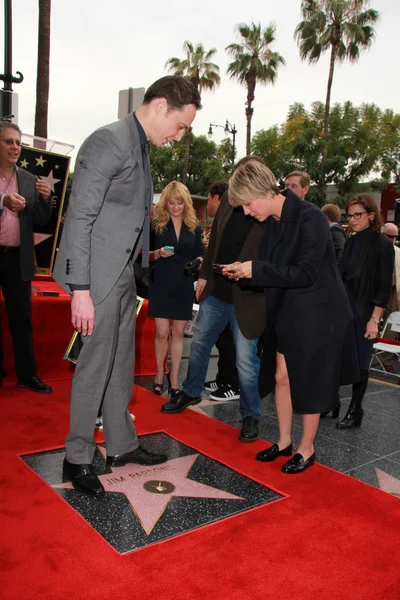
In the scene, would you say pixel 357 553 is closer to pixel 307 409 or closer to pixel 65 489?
pixel 307 409

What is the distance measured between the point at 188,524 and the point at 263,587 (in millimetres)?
582

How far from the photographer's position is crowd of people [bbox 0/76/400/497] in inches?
111

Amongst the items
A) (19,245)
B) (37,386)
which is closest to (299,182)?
(19,245)

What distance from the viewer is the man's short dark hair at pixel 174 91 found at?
9.43ft

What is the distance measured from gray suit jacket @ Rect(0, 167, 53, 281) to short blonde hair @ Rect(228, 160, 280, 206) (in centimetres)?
208

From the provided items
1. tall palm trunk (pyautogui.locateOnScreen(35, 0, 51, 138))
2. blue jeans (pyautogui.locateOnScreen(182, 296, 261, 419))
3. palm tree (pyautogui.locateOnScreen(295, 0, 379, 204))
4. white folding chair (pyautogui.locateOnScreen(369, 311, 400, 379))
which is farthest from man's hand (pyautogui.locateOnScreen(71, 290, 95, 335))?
palm tree (pyautogui.locateOnScreen(295, 0, 379, 204))

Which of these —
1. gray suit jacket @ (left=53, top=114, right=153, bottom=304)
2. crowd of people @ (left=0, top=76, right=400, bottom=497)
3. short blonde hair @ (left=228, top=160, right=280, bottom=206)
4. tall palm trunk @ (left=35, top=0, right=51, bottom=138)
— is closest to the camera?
gray suit jacket @ (left=53, top=114, right=153, bottom=304)

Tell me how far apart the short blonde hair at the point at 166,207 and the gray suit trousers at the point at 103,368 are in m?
1.81

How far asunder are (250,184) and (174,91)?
2.12ft

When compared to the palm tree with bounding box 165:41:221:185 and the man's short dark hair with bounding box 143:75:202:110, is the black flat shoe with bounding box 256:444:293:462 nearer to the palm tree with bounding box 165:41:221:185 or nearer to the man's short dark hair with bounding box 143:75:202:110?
the man's short dark hair with bounding box 143:75:202:110

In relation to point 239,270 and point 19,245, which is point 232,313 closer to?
point 239,270

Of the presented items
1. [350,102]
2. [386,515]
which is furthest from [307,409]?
[350,102]

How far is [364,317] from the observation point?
4.50m

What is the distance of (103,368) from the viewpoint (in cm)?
297
